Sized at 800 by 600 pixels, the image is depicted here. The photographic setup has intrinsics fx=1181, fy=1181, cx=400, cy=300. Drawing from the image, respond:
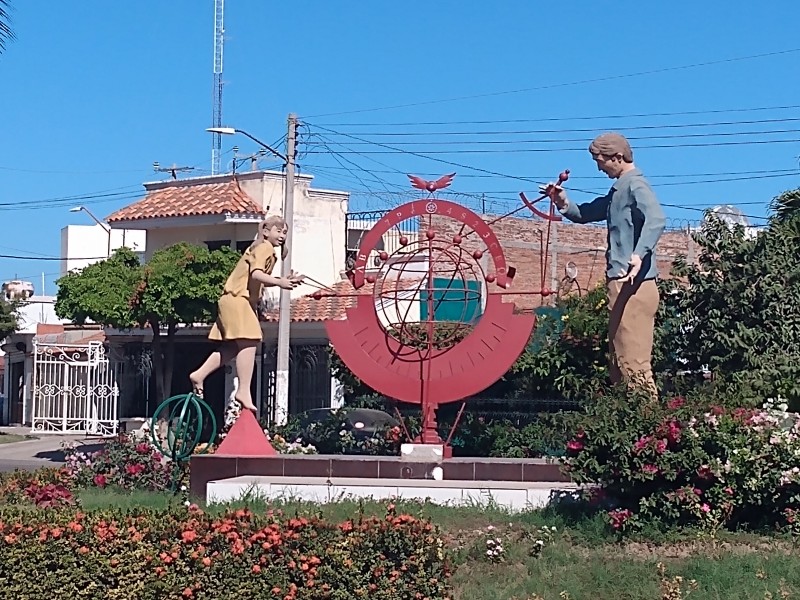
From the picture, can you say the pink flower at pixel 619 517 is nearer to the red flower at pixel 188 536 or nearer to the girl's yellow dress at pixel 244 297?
the red flower at pixel 188 536

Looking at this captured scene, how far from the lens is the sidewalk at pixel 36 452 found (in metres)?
23.8

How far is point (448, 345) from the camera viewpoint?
13367mm

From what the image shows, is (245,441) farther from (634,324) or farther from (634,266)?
(634,266)

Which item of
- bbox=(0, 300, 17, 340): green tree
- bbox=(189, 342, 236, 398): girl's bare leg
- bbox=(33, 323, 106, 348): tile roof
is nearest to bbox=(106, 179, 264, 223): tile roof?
bbox=(33, 323, 106, 348): tile roof

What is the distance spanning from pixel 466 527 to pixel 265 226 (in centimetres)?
444

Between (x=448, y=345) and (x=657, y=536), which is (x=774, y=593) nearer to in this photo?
(x=657, y=536)

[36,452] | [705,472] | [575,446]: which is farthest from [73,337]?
[705,472]

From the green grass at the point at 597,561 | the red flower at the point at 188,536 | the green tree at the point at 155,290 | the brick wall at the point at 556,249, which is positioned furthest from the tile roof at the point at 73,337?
the red flower at the point at 188,536

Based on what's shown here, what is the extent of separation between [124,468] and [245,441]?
1.39 meters

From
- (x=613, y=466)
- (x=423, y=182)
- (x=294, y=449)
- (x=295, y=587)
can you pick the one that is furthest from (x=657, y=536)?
(x=294, y=449)

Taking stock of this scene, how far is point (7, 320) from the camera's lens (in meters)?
33.2

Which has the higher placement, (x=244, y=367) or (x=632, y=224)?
(x=632, y=224)

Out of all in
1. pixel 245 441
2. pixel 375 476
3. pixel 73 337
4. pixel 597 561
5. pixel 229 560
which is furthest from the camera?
pixel 73 337

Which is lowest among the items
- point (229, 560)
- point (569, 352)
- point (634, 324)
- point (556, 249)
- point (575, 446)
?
point (229, 560)
